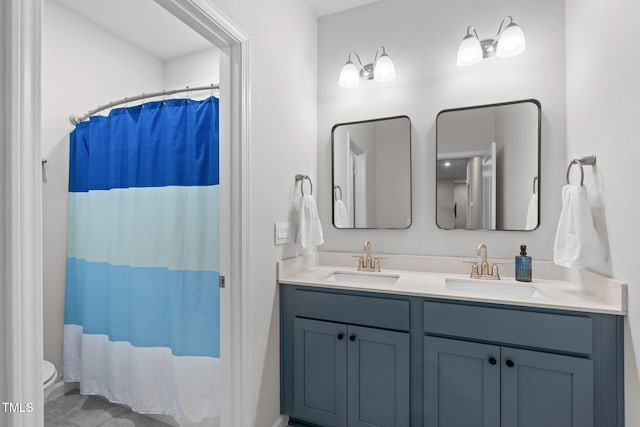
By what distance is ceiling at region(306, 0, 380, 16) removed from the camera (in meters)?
2.18

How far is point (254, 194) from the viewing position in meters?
1.59

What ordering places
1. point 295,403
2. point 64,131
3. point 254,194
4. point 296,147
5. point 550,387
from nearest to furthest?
point 550,387 → point 254,194 → point 295,403 → point 296,147 → point 64,131

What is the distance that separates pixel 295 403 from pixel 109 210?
170 centimetres

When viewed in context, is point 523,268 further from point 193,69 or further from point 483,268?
point 193,69

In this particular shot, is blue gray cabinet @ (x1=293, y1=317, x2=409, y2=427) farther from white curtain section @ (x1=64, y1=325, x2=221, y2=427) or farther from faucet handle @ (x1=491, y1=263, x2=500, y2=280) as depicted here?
faucet handle @ (x1=491, y1=263, x2=500, y2=280)

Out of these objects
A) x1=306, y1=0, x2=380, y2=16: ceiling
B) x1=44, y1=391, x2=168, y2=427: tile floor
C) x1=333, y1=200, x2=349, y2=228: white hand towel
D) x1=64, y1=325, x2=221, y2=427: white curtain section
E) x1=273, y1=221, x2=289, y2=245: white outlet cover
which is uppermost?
x1=306, y1=0, x2=380, y2=16: ceiling

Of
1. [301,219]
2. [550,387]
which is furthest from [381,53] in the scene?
[550,387]

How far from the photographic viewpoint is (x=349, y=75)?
83.6 inches

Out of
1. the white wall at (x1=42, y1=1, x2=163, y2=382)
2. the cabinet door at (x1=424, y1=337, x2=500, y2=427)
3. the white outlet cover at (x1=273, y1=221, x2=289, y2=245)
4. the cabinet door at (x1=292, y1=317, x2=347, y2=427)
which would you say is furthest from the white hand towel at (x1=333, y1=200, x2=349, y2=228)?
the white wall at (x1=42, y1=1, x2=163, y2=382)

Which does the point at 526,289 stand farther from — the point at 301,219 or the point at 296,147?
the point at 296,147

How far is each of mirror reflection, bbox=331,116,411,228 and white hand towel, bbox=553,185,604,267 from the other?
0.85 meters

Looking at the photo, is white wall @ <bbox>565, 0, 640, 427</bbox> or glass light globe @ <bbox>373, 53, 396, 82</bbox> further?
glass light globe @ <bbox>373, 53, 396, 82</bbox>

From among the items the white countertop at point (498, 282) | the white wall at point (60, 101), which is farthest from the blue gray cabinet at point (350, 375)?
the white wall at point (60, 101)

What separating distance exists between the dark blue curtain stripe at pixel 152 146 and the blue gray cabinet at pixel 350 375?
108 cm
